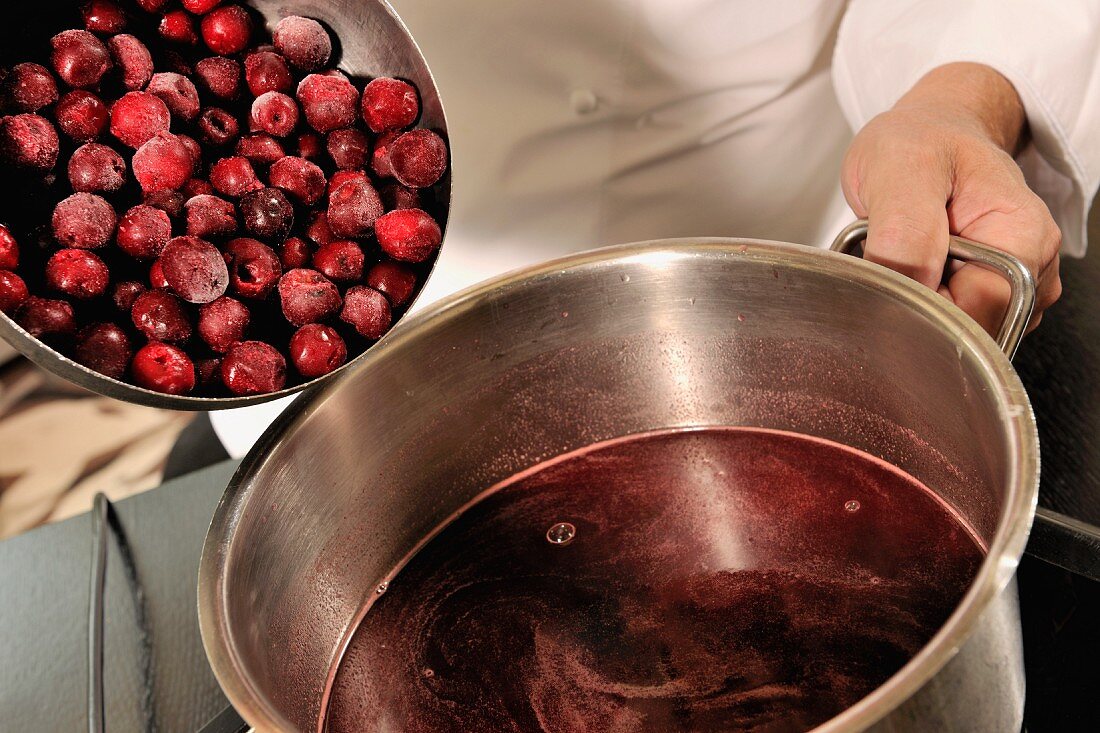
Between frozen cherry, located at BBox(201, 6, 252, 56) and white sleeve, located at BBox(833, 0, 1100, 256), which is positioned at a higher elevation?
frozen cherry, located at BBox(201, 6, 252, 56)

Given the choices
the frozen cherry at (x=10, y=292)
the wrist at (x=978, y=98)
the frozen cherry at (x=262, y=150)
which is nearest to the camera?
the frozen cherry at (x=10, y=292)

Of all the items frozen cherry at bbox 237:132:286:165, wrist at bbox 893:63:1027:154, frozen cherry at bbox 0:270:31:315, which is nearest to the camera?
frozen cherry at bbox 0:270:31:315

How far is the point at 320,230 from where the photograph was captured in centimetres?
67

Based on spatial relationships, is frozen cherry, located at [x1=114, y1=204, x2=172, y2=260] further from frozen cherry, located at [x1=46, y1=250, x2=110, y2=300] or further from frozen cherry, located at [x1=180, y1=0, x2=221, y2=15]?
frozen cherry, located at [x1=180, y1=0, x2=221, y2=15]

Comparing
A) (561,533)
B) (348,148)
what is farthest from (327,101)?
(561,533)

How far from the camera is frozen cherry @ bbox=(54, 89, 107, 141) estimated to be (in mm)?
621

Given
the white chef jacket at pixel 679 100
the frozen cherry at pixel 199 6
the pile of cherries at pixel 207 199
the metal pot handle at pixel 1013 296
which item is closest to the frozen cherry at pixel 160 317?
the pile of cherries at pixel 207 199

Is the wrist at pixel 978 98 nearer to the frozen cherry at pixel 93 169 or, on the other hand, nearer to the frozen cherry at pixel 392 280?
the frozen cherry at pixel 392 280

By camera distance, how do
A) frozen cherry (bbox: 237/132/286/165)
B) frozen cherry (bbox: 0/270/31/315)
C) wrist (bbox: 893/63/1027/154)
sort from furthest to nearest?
wrist (bbox: 893/63/1027/154) → frozen cherry (bbox: 237/132/286/165) → frozen cherry (bbox: 0/270/31/315)

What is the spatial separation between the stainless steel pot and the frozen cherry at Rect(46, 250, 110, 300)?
0.48ft

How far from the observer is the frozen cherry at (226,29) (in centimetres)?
68

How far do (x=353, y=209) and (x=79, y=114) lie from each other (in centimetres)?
19

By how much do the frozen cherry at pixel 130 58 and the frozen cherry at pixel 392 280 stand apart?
205 mm

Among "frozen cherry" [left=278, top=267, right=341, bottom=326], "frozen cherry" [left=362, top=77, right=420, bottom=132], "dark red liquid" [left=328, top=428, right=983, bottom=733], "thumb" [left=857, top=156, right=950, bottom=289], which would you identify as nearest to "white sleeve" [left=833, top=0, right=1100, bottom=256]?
"thumb" [left=857, top=156, right=950, bottom=289]
